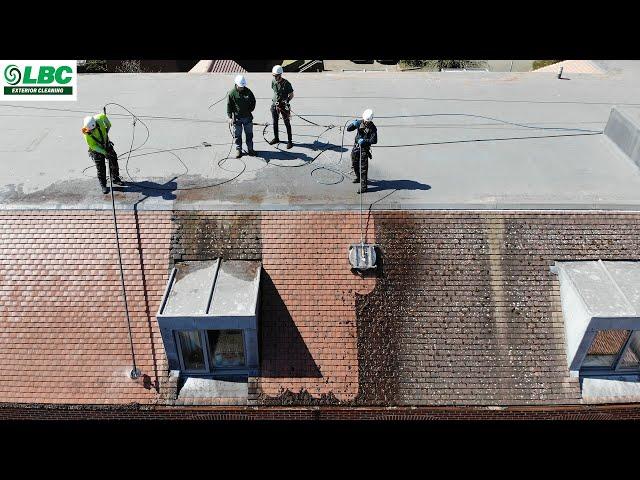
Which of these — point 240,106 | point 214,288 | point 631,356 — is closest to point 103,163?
point 240,106

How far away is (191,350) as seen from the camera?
12328 mm

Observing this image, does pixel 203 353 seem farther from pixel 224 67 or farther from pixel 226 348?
pixel 224 67

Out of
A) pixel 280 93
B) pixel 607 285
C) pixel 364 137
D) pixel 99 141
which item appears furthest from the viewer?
pixel 280 93

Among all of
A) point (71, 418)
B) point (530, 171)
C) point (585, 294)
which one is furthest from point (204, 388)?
point (530, 171)

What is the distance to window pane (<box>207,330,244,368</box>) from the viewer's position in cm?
1220

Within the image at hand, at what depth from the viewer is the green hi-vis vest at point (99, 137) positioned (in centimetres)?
1341

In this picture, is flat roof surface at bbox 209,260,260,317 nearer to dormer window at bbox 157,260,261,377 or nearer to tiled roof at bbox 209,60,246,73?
dormer window at bbox 157,260,261,377

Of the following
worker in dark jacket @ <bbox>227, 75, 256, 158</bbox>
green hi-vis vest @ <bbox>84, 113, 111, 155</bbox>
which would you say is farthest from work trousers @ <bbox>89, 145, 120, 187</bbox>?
worker in dark jacket @ <bbox>227, 75, 256, 158</bbox>

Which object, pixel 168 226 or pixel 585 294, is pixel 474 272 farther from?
pixel 168 226

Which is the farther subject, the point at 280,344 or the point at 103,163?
the point at 103,163

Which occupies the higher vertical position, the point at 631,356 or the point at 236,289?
the point at 236,289

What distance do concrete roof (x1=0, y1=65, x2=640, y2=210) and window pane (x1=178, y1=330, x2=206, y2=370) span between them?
3.42 meters

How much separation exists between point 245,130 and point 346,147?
3.25 metres

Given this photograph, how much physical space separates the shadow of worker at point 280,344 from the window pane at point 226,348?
0.54m
